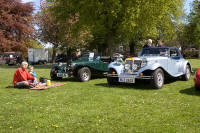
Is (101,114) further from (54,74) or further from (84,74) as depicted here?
(54,74)

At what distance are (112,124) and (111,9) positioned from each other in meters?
14.7

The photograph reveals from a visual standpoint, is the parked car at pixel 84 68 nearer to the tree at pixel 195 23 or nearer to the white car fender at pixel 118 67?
the white car fender at pixel 118 67

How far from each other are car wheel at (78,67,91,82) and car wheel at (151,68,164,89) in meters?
3.75

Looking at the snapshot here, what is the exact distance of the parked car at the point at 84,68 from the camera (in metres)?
10.8

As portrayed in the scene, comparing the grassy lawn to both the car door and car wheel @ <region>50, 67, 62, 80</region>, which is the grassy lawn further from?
car wheel @ <region>50, 67, 62, 80</region>

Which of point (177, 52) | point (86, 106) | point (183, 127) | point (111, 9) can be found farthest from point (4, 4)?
point (183, 127)

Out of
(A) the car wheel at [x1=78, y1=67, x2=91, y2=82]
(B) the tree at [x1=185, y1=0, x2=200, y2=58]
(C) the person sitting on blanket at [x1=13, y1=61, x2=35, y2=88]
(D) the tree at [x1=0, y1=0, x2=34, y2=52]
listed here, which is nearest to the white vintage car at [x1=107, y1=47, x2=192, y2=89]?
(A) the car wheel at [x1=78, y1=67, x2=91, y2=82]

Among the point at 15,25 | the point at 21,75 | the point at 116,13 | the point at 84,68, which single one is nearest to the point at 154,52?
the point at 84,68

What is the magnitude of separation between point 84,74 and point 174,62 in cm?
416

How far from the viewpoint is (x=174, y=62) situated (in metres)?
9.66

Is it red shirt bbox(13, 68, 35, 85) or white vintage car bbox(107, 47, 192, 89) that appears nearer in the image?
white vintage car bbox(107, 47, 192, 89)

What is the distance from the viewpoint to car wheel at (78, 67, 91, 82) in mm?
10758

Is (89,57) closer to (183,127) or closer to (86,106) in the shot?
(86,106)

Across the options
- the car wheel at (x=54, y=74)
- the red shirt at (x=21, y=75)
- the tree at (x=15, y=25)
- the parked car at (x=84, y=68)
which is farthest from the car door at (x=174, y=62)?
the tree at (x=15, y=25)
